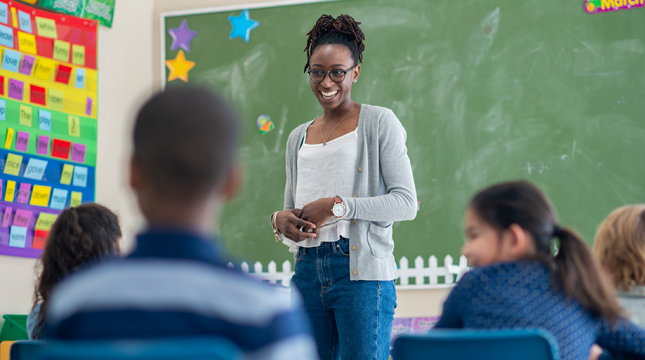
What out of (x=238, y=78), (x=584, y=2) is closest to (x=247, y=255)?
(x=238, y=78)

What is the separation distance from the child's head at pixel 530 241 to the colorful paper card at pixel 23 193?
231 centimetres

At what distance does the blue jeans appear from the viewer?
1686 mm

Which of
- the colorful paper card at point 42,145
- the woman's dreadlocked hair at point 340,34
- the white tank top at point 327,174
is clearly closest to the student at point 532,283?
the white tank top at point 327,174

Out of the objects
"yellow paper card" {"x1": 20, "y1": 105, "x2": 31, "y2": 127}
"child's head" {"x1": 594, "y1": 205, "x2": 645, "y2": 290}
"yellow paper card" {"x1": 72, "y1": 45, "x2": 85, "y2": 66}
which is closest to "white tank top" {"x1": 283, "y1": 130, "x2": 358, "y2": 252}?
"child's head" {"x1": 594, "y1": 205, "x2": 645, "y2": 290}

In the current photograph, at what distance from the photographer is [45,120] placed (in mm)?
2969

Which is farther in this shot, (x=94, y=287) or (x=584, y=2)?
(x=584, y=2)

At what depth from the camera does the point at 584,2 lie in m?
3.54

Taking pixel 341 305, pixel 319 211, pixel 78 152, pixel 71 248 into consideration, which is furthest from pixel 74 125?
pixel 341 305

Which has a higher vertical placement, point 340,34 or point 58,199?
point 340,34

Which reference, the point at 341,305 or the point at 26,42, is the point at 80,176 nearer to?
the point at 26,42

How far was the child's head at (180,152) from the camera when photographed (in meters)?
0.71

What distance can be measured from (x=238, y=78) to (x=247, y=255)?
1.19m

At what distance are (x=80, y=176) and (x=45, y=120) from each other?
366 mm

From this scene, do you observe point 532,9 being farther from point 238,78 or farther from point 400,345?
point 400,345
